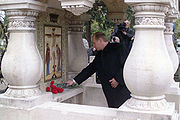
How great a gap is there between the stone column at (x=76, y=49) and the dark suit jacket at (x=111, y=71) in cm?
171

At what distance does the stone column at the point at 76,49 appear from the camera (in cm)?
602

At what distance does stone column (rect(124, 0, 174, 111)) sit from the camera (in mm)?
2840

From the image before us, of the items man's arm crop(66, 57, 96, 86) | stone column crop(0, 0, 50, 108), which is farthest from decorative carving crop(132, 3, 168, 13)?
man's arm crop(66, 57, 96, 86)

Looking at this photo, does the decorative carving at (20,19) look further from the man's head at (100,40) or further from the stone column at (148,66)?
the stone column at (148,66)

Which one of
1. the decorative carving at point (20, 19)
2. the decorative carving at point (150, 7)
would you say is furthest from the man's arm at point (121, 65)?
the decorative carving at point (20, 19)

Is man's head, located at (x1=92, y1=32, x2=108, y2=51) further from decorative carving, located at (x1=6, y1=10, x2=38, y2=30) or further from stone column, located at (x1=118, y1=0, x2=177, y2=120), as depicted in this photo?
stone column, located at (x1=118, y1=0, x2=177, y2=120)

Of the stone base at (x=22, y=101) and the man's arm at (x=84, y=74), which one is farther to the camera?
the man's arm at (x=84, y=74)

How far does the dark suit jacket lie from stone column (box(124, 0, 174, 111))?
1.09 meters

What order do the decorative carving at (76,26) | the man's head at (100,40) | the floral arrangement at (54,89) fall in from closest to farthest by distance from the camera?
the man's head at (100,40)
the floral arrangement at (54,89)
the decorative carving at (76,26)

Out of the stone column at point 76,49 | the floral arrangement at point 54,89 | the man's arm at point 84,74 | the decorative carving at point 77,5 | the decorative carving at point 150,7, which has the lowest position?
the floral arrangement at point 54,89

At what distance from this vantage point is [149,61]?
2844mm

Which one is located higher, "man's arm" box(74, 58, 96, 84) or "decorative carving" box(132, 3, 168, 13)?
"decorative carving" box(132, 3, 168, 13)

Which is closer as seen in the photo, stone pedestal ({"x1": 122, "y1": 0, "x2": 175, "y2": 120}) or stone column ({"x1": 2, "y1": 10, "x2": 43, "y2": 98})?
stone pedestal ({"x1": 122, "y1": 0, "x2": 175, "y2": 120})

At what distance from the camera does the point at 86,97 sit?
→ 5629mm
